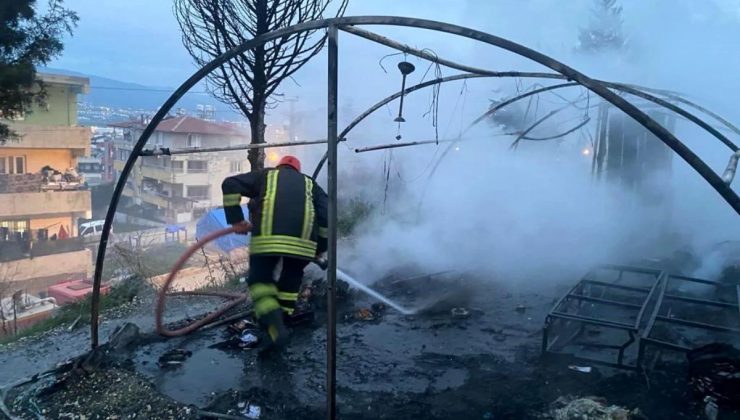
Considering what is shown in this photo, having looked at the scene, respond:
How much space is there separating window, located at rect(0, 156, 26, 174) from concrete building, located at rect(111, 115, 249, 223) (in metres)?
11.4

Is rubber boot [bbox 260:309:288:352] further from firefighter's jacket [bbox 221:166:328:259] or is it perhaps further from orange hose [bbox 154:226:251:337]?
orange hose [bbox 154:226:251:337]

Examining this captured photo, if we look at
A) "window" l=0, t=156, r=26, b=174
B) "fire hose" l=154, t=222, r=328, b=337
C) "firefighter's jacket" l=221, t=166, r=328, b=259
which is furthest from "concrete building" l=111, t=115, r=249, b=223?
"firefighter's jacket" l=221, t=166, r=328, b=259

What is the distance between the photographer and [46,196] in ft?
69.6

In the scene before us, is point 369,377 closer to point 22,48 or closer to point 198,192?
point 22,48

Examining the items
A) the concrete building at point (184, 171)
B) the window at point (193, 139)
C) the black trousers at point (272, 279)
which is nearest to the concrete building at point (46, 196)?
the window at point (193, 139)

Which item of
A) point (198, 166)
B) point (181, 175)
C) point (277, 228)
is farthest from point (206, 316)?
point (198, 166)

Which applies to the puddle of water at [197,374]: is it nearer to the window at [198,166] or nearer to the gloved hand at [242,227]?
the gloved hand at [242,227]

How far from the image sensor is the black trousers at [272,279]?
454 centimetres

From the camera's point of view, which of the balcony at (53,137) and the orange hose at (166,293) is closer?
the orange hose at (166,293)

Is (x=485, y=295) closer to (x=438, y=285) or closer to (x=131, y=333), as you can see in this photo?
(x=438, y=285)

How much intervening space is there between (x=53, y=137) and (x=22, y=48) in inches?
628

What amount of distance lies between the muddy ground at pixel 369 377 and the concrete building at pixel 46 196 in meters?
17.8

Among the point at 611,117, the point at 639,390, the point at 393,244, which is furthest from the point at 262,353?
the point at 611,117

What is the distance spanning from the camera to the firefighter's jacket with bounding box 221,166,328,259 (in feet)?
14.4
